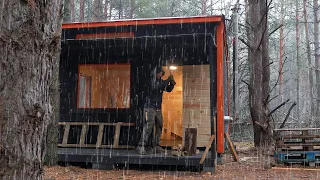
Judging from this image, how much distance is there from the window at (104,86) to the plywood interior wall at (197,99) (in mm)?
1612

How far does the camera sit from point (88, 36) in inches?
355

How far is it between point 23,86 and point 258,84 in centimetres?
1079

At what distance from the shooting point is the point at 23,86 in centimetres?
184

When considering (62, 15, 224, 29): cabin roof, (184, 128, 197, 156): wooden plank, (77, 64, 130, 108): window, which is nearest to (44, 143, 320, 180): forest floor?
(184, 128, 197, 156): wooden plank

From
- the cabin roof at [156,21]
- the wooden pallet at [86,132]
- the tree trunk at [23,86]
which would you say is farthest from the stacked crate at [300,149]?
the tree trunk at [23,86]

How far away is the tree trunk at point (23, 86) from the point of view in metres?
1.78

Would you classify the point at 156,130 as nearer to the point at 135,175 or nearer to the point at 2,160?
the point at 135,175

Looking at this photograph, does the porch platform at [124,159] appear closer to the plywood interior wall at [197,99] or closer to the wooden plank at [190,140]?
the wooden plank at [190,140]

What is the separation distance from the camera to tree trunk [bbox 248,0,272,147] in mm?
11531

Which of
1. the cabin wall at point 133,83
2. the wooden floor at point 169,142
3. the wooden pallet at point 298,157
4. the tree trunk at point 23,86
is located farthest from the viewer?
the wooden floor at point 169,142

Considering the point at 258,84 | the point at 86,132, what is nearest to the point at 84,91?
the point at 86,132

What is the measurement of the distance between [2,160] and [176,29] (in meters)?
7.12

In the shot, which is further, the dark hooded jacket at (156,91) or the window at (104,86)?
the window at (104,86)

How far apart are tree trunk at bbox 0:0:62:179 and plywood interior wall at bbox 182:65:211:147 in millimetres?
7684
